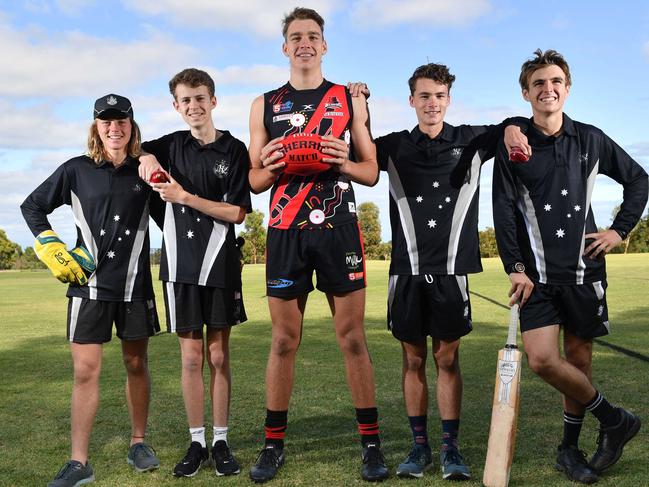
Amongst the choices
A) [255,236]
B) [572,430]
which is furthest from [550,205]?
[255,236]

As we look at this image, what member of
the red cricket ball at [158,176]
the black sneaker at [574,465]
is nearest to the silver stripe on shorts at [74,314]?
the red cricket ball at [158,176]

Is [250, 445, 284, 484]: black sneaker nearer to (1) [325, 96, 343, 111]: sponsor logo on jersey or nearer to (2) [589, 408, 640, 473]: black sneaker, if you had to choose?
(2) [589, 408, 640, 473]: black sneaker

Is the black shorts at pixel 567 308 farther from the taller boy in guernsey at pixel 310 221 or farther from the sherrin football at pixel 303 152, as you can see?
the sherrin football at pixel 303 152

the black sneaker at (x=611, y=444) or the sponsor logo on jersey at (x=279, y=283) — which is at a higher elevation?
the sponsor logo on jersey at (x=279, y=283)

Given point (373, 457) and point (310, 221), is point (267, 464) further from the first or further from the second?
point (310, 221)

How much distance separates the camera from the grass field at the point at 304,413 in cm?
473

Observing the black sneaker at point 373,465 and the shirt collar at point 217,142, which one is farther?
the shirt collar at point 217,142

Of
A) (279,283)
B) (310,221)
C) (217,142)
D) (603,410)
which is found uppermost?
(217,142)

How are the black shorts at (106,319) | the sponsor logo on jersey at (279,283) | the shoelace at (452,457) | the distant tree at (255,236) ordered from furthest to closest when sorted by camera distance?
the distant tree at (255,236), the black shorts at (106,319), the sponsor logo on jersey at (279,283), the shoelace at (452,457)

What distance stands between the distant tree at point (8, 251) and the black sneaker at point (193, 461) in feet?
247

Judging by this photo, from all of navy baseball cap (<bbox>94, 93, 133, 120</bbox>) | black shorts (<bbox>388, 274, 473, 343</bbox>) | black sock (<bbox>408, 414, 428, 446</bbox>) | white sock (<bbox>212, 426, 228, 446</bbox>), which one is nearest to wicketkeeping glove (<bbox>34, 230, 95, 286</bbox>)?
navy baseball cap (<bbox>94, 93, 133, 120</bbox>)

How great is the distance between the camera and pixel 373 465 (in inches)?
180

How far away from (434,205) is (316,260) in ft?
2.70

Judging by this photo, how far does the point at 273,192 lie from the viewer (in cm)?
474
